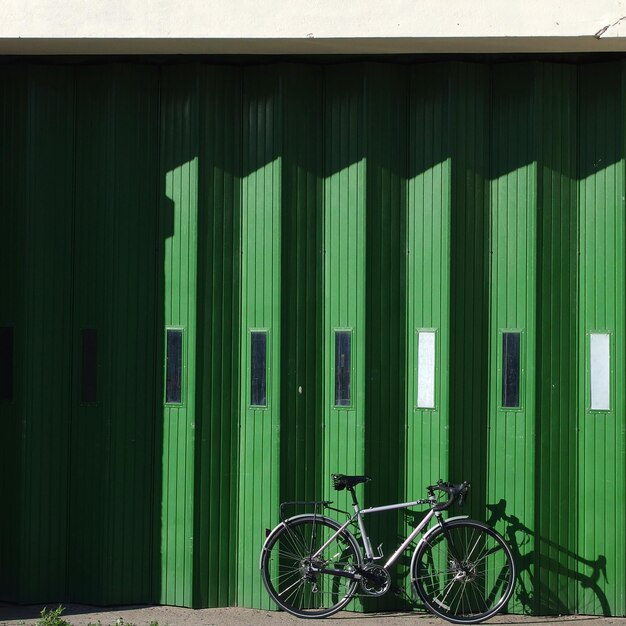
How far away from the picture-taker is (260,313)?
852cm

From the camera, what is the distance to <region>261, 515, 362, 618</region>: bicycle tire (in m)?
8.19

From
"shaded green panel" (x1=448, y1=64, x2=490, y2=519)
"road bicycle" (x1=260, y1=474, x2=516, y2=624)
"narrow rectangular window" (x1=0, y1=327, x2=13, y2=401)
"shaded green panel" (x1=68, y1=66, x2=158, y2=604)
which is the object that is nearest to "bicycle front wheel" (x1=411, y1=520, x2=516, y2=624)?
"road bicycle" (x1=260, y1=474, x2=516, y2=624)

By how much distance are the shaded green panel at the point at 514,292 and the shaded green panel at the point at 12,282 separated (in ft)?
14.4

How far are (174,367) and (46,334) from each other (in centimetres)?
124

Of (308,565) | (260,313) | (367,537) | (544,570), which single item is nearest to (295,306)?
(260,313)

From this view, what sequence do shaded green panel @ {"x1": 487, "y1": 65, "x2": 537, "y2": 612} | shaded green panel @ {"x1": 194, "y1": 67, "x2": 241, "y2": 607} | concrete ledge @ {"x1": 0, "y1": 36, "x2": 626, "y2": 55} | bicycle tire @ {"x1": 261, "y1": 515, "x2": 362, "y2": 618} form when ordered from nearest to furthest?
concrete ledge @ {"x1": 0, "y1": 36, "x2": 626, "y2": 55} → bicycle tire @ {"x1": 261, "y1": 515, "x2": 362, "y2": 618} → shaded green panel @ {"x1": 487, "y1": 65, "x2": 537, "y2": 612} → shaded green panel @ {"x1": 194, "y1": 67, "x2": 241, "y2": 607}

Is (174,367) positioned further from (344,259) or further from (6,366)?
(344,259)

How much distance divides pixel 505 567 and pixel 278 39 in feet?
16.7

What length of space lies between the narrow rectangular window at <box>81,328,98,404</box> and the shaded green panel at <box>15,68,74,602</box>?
5.7 inches

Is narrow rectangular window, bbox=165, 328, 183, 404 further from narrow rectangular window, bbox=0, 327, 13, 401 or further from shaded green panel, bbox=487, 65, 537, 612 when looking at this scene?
shaded green panel, bbox=487, 65, 537, 612

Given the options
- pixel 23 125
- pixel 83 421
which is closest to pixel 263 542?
pixel 83 421

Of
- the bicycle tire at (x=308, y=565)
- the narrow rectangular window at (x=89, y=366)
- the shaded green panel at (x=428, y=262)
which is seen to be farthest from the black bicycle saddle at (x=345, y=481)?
the narrow rectangular window at (x=89, y=366)

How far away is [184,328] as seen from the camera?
8.56m
